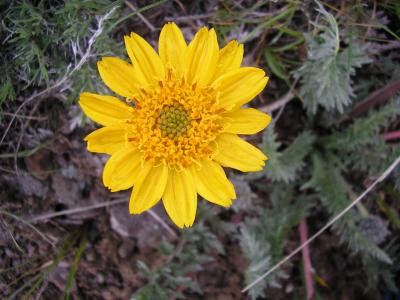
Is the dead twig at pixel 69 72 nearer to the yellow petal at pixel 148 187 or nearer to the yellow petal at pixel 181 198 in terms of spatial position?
the yellow petal at pixel 148 187


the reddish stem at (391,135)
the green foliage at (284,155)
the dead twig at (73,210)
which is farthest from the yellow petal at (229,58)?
the reddish stem at (391,135)

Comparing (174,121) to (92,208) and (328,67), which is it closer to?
(328,67)

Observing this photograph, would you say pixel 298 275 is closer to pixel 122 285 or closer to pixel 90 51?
pixel 122 285

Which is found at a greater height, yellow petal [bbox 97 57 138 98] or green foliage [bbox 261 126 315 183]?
yellow petal [bbox 97 57 138 98]

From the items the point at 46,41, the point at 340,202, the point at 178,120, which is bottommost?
the point at 340,202

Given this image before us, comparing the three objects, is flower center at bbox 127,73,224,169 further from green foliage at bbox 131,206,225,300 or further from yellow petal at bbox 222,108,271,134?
green foliage at bbox 131,206,225,300

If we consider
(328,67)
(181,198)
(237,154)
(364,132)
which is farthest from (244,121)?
(364,132)

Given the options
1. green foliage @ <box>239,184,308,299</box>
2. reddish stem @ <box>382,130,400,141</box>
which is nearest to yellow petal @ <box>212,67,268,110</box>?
green foliage @ <box>239,184,308,299</box>
